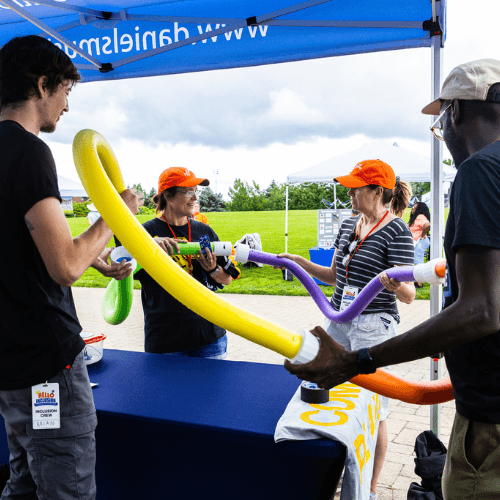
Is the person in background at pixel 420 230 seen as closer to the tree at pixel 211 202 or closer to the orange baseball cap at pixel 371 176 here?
the orange baseball cap at pixel 371 176

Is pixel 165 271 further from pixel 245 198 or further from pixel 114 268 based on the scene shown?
pixel 245 198

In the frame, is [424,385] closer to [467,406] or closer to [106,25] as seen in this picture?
[467,406]

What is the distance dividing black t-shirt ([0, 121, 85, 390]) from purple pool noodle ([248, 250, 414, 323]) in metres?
1.38

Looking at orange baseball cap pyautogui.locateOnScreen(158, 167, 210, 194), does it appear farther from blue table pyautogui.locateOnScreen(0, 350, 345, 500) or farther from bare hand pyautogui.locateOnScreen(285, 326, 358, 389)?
bare hand pyautogui.locateOnScreen(285, 326, 358, 389)

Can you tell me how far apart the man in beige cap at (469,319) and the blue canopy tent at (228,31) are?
5.56 feet

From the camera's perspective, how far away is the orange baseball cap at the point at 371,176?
2.87 metres

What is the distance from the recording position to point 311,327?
721 centimetres

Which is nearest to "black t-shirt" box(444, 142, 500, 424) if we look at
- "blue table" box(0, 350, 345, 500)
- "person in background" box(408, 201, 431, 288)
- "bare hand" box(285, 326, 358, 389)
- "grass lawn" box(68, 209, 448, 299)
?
"bare hand" box(285, 326, 358, 389)

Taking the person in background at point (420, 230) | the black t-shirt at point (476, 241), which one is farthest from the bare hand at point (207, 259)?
the person in background at point (420, 230)

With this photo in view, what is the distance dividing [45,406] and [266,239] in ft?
85.8

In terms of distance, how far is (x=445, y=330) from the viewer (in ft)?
3.67

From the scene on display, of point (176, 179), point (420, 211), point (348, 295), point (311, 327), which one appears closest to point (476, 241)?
point (348, 295)

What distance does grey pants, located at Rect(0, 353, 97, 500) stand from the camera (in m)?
1.32

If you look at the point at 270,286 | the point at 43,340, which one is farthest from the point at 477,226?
the point at 270,286
